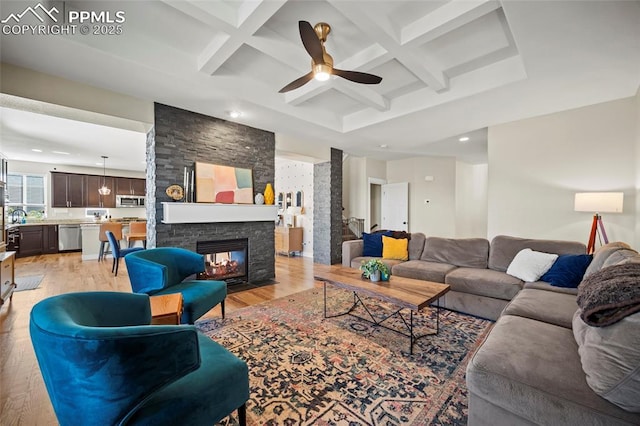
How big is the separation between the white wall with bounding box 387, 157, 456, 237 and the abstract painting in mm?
4779

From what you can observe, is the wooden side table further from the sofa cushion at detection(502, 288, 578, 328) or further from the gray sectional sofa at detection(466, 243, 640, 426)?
the sofa cushion at detection(502, 288, 578, 328)

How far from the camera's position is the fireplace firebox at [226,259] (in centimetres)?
395

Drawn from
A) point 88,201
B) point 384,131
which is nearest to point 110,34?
point 384,131

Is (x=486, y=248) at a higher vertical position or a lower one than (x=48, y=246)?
higher

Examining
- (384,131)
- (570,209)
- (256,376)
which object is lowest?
(256,376)

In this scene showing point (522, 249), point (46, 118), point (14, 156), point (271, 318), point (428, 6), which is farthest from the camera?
point (14, 156)

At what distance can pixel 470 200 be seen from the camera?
7.46 meters

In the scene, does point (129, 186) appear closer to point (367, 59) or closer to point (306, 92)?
point (306, 92)

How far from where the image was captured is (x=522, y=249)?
Result: 326 centimetres

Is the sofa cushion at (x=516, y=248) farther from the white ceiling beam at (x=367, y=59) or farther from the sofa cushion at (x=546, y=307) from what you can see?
the white ceiling beam at (x=367, y=59)

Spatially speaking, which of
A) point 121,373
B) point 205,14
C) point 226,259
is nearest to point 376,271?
point 121,373

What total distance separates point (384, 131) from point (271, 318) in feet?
11.8

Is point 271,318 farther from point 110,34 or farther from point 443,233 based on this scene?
point 443,233

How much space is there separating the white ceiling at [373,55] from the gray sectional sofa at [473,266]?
1851 mm
